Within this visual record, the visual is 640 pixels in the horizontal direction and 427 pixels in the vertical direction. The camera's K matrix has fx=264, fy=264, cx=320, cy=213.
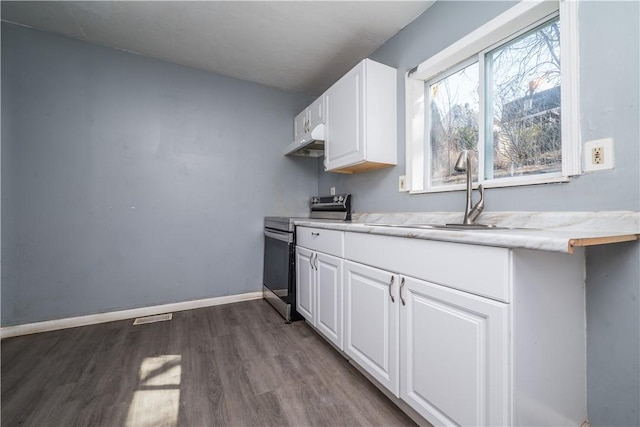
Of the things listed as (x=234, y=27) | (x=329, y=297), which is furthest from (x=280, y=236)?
(x=234, y=27)

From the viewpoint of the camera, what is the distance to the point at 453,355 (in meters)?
0.96

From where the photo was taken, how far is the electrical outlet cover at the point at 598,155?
99 cm

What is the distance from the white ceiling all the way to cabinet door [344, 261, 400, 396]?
175 centimetres

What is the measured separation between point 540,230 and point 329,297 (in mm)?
1170

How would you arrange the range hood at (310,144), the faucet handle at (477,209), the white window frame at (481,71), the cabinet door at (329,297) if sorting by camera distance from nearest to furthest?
the white window frame at (481,71) → the faucet handle at (477,209) → the cabinet door at (329,297) → the range hood at (310,144)

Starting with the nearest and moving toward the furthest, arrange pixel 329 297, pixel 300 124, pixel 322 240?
1. pixel 329 297
2. pixel 322 240
3. pixel 300 124

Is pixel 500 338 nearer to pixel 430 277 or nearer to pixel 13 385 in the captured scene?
pixel 430 277

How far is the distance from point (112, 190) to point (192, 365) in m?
1.68

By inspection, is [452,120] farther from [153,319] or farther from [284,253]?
[153,319]

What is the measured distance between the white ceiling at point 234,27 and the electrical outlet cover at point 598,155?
1.36m

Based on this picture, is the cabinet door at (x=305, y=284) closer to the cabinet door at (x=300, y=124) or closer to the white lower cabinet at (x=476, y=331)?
the white lower cabinet at (x=476, y=331)

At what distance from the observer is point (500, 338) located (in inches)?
31.9

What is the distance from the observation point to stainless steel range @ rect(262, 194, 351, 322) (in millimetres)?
2260

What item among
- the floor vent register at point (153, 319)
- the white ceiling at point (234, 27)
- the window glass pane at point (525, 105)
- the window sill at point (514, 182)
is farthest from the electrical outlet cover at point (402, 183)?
the floor vent register at point (153, 319)
